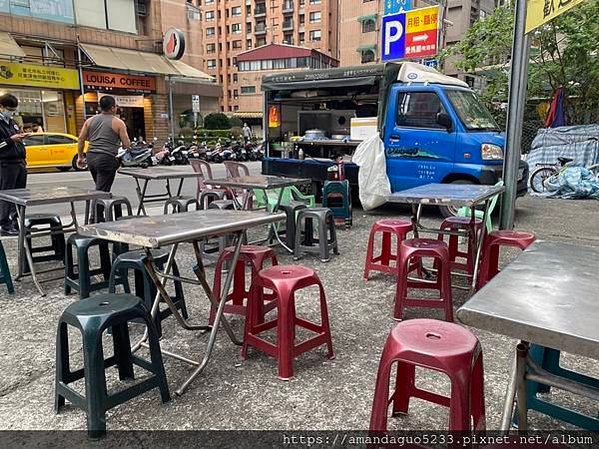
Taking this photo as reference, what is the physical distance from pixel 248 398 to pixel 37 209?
24.8 ft

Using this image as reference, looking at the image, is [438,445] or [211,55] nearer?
[438,445]

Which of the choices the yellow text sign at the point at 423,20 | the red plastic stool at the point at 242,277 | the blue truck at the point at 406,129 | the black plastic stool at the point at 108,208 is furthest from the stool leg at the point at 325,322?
the yellow text sign at the point at 423,20

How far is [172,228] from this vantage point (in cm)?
233

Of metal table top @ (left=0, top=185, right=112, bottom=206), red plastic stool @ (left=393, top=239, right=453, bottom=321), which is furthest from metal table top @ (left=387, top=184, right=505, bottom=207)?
metal table top @ (left=0, top=185, right=112, bottom=206)

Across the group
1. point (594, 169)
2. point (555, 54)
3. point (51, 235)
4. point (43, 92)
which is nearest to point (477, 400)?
point (51, 235)

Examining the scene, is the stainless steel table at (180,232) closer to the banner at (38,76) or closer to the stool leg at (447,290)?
the stool leg at (447,290)

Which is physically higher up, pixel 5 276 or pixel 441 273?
pixel 441 273

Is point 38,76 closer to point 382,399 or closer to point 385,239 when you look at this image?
point 385,239

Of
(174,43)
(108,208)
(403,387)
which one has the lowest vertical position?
(403,387)

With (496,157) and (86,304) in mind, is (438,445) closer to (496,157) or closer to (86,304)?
(86,304)

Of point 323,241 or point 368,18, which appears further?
point 368,18

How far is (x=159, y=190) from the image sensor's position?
1039cm

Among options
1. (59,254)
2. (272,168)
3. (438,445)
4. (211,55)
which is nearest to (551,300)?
(438,445)

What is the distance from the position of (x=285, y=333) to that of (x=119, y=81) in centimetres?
2014
